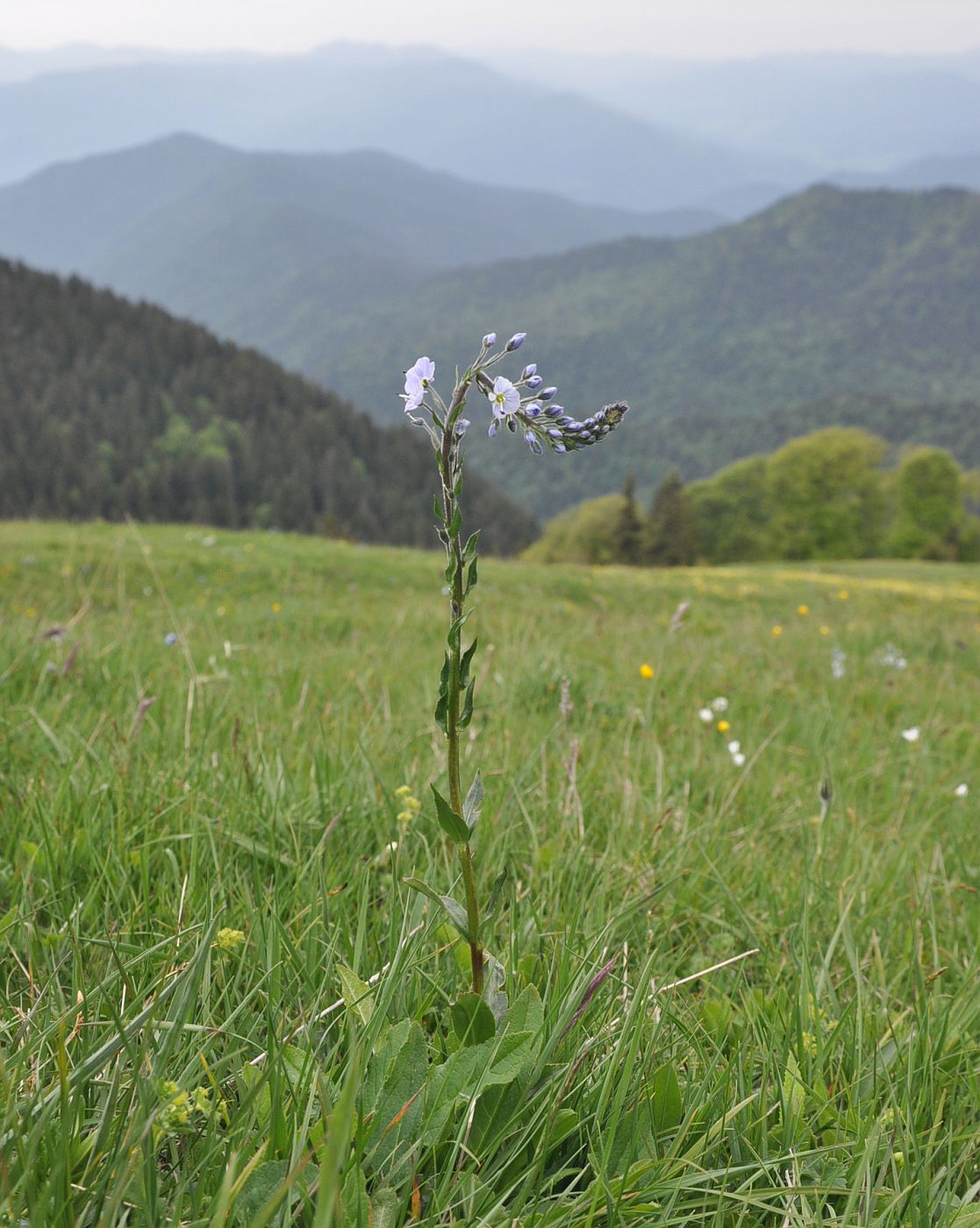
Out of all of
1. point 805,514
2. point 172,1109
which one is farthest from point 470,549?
point 805,514

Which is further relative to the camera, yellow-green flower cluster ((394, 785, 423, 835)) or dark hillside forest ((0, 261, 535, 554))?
→ dark hillside forest ((0, 261, 535, 554))

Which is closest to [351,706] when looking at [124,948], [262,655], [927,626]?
[262,655]

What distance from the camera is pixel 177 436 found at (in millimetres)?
102125

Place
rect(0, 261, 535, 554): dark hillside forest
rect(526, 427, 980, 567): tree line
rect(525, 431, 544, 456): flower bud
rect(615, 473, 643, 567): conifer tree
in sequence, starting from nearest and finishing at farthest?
rect(525, 431, 544, 456): flower bud, rect(615, 473, 643, 567): conifer tree, rect(526, 427, 980, 567): tree line, rect(0, 261, 535, 554): dark hillside forest

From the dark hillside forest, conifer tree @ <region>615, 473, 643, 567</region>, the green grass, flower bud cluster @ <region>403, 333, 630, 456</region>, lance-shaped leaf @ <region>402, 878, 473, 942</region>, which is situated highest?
the dark hillside forest

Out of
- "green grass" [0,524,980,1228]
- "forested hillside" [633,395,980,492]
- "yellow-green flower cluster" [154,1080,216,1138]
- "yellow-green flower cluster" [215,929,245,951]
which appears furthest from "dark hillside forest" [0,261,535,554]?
"forested hillside" [633,395,980,492]

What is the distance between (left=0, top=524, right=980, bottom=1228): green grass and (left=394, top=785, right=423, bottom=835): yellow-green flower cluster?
0.07 m

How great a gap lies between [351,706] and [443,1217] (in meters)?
2.79

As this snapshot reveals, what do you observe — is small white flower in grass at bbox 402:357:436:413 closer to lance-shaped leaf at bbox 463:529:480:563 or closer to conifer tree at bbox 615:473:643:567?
lance-shaped leaf at bbox 463:529:480:563

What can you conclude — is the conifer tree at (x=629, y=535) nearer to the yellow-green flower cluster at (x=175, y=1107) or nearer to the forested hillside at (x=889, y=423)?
the yellow-green flower cluster at (x=175, y=1107)

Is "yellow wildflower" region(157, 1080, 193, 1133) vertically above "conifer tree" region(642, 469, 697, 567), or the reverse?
"conifer tree" region(642, 469, 697, 567)

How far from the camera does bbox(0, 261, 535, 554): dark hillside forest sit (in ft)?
300

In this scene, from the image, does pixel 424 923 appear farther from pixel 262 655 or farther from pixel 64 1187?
pixel 262 655

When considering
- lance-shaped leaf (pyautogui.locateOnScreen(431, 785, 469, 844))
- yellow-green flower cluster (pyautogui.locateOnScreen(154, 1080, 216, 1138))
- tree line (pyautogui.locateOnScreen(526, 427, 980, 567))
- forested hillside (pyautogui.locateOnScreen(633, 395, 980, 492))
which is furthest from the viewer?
forested hillside (pyautogui.locateOnScreen(633, 395, 980, 492))
